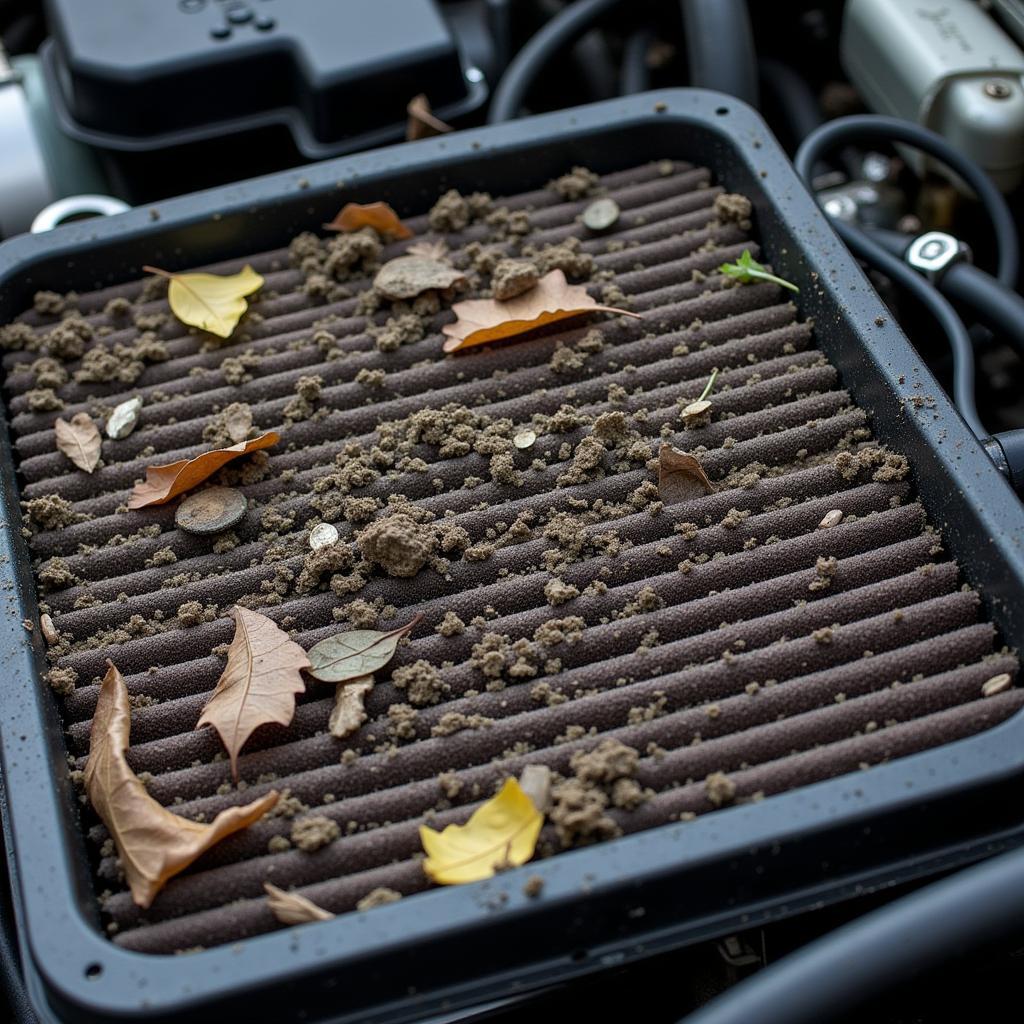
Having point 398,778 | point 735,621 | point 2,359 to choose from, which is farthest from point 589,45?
point 398,778

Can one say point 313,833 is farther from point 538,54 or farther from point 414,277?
point 538,54

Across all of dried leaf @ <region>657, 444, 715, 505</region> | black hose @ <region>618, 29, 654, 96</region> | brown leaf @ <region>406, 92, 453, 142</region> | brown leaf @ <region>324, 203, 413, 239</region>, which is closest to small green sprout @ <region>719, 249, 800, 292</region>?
dried leaf @ <region>657, 444, 715, 505</region>

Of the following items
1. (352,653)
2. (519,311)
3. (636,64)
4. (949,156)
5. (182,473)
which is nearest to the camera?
(352,653)

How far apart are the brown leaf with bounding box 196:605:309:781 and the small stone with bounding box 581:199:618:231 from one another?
585 millimetres

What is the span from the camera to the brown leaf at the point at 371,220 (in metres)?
1.34

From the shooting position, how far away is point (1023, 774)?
0.89 metres

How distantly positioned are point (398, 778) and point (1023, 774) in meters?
0.48

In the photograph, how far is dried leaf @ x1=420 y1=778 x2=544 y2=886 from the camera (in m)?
0.89

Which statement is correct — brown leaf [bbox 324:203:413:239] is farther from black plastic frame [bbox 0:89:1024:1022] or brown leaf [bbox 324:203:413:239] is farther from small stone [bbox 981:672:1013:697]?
small stone [bbox 981:672:1013:697]

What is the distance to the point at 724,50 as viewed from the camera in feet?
5.23

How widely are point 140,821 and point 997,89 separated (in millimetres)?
1337

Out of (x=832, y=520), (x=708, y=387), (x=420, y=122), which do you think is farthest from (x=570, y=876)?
(x=420, y=122)

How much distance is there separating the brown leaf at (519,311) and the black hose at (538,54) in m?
0.40

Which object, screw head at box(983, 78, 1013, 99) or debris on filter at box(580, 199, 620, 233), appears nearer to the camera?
debris on filter at box(580, 199, 620, 233)
